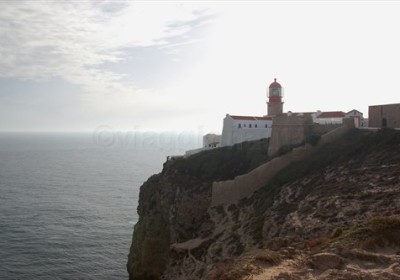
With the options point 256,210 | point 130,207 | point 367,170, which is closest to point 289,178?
point 256,210

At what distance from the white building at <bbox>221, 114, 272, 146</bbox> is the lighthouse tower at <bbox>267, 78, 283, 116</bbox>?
1917 millimetres

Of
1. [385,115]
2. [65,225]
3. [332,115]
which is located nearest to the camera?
[385,115]

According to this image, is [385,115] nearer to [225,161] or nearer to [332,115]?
[332,115]

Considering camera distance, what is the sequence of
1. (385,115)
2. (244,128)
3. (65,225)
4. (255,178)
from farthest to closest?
(65,225)
(244,128)
(385,115)
(255,178)

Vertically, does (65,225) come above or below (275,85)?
below

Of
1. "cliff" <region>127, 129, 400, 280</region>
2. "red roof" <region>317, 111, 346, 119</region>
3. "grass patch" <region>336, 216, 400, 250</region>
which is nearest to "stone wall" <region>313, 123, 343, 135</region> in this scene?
"cliff" <region>127, 129, 400, 280</region>

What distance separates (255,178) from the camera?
36906 mm

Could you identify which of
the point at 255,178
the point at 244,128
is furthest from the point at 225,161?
the point at 244,128

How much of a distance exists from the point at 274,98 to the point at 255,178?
21.5 metres

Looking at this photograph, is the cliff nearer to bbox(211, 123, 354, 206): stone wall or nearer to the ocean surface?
bbox(211, 123, 354, 206): stone wall

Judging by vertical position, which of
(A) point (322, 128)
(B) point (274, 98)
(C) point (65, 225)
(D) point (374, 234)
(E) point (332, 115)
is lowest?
(C) point (65, 225)

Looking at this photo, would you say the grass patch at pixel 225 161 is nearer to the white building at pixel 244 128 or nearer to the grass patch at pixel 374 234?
the white building at pixel 244 128

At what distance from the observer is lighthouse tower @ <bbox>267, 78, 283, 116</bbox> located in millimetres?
54875

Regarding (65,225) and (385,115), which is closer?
(385,115)
